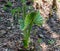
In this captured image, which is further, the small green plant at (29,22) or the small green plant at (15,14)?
the small green plant at (15,14)

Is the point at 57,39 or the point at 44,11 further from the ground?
the point at 44,11

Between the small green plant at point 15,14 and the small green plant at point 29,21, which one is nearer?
the small green plant at point 29,21

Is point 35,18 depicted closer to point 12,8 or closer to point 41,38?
point 41,38

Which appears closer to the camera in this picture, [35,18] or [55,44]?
[35,18]

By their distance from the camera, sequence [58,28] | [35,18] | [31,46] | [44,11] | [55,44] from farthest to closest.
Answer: [44,11] < [58,28] < [55,44] < [31,46] < [35,18]

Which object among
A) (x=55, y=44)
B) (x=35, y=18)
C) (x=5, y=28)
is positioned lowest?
(x=55, y=44)

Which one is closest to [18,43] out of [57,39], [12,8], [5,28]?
[5,28]

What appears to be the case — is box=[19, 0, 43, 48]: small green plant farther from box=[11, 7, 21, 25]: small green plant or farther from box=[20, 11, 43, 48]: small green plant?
box=[11, 7, 21, 25]: small green plant

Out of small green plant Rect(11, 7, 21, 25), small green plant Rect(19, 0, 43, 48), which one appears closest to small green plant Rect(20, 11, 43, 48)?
small green plant Rect(19, 0, 43, 48)

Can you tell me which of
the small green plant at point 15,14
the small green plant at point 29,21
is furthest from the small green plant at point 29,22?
the small green plant at point 15,14

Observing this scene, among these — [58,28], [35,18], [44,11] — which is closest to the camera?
[35,18]

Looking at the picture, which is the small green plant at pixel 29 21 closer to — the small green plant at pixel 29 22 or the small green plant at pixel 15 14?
the small green plant at pixel 29 22
